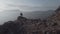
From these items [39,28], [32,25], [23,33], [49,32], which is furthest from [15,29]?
[49,32]

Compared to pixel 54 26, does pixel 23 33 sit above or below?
below

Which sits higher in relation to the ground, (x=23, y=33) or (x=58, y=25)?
(x=58, y=25)

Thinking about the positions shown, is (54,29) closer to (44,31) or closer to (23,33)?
(44,31)

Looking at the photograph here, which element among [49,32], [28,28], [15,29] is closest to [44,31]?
[49,32]

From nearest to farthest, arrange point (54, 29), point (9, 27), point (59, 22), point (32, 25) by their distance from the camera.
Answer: point (54, 29) < point (59, 22) < point (32, 25) < point (9, 27)

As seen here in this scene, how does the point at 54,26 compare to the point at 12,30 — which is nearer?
the point at 54,26

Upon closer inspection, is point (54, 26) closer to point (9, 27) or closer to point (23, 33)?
point (23, 33)

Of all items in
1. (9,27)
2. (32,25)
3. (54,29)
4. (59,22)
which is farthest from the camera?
(9,27)
